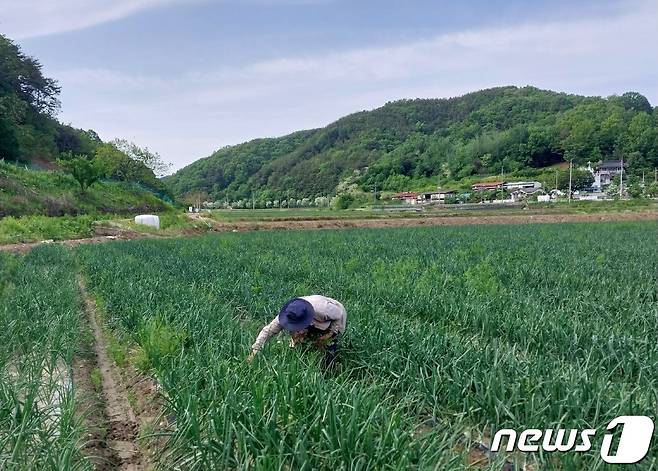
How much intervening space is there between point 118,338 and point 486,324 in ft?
13.8

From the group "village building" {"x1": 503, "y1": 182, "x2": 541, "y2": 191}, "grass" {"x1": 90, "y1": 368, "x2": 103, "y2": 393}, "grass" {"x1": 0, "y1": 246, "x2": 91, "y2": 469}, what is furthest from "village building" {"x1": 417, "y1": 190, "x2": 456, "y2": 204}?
"grass" {"x1": 90, "y1": 368, "x2": 103, "y2": 393}

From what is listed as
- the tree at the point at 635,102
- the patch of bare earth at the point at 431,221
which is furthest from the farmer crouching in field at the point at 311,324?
the tree at the point at 635,102

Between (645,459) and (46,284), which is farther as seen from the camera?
(46,284)

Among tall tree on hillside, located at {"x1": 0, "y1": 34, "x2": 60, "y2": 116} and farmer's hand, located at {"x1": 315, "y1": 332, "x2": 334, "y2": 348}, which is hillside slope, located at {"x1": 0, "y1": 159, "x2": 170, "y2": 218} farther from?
farmer's hand, located at {"x1": 315, "y1": 332, "x2": 334, "y2": 348}

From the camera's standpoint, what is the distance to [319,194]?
90875 millimetres

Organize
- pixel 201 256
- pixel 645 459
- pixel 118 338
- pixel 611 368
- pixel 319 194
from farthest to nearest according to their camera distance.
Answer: pixel 319 194 → pixel 201 256 → pixel 118 338 → pixel 611 368 → pixel 645 459

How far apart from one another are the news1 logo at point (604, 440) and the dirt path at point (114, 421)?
7.89ft

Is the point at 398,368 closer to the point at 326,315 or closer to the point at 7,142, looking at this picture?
the point at 326,315

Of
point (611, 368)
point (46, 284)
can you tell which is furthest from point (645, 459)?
point (46, 284)

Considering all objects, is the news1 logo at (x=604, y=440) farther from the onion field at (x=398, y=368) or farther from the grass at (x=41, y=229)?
the grass at (x=41, y=229)

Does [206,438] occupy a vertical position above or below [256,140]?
below

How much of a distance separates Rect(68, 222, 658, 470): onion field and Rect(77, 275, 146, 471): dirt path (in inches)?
12.6

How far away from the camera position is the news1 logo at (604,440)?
261cm

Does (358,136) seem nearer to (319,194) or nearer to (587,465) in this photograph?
(319,194)
